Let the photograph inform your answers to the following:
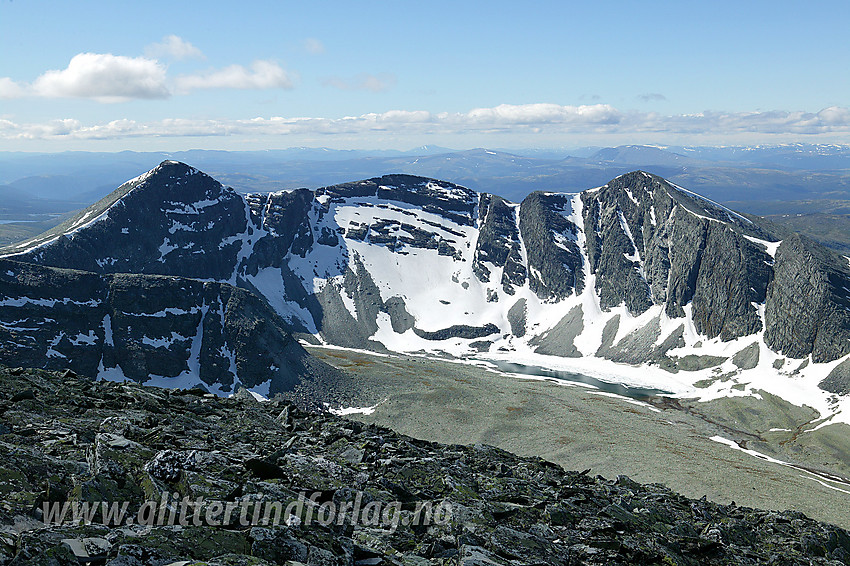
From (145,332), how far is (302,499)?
129697 millimetres

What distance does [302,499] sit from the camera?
1498 centimetres

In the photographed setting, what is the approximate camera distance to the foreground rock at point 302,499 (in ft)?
34.7

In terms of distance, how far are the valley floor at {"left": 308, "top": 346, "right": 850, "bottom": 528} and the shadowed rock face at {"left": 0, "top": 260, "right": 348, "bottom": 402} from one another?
22.3 m

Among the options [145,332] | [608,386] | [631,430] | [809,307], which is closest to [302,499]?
[631,430]

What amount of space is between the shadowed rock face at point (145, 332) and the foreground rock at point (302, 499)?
8902 centimetres

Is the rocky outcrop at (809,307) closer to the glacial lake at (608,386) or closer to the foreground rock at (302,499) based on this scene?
the glacial lake at (608,386)

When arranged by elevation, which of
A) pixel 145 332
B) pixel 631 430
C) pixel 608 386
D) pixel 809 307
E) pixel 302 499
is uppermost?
pixel 302 499

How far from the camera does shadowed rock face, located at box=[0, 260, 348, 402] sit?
114 meters

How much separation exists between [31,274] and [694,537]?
489ft

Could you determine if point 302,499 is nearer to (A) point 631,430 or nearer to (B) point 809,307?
(A) point 631,430

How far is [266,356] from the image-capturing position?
132250 mm

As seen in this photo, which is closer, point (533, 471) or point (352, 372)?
point (533, 471)

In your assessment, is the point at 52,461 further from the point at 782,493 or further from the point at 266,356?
the point at 266,356

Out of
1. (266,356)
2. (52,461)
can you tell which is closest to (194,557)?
(52,461)
